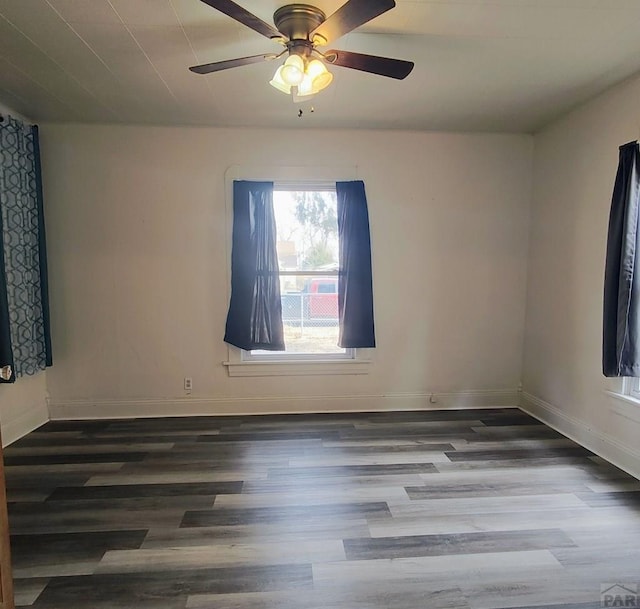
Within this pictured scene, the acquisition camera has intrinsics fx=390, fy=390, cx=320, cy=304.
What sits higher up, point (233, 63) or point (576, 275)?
point (233, 63)

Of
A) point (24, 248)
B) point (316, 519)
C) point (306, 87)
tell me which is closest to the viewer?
point (306, 87)

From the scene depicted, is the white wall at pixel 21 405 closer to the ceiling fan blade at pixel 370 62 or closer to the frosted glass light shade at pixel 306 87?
the frosted glass light shade at pixel 306 87

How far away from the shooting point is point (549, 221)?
3459 millimetres

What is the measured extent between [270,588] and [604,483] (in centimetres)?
218

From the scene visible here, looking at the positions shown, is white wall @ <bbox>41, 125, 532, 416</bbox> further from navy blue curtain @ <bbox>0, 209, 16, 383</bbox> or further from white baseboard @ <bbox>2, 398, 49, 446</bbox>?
navy blue curtain @ <bbox>0, 209, 16, 383</bbox>

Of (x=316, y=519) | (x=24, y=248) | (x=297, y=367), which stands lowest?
(x=316, y=519)

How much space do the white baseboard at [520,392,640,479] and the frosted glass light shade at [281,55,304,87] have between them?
3.12 metres

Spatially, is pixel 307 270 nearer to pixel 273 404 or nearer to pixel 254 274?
pixel 254 274

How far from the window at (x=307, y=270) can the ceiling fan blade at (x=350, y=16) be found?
1847 millimetres

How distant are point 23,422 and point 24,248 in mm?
1433

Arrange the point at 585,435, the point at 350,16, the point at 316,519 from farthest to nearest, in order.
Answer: the point at 585,435 < the point at 316,519 < the point at 350,16

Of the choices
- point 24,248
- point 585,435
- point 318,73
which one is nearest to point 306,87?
point 318,73

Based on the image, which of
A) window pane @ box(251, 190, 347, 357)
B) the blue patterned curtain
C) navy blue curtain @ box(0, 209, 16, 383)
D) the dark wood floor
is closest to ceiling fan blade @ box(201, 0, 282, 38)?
window pane @ box(251, 190, 347, 357)

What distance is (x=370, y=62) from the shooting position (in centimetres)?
194
